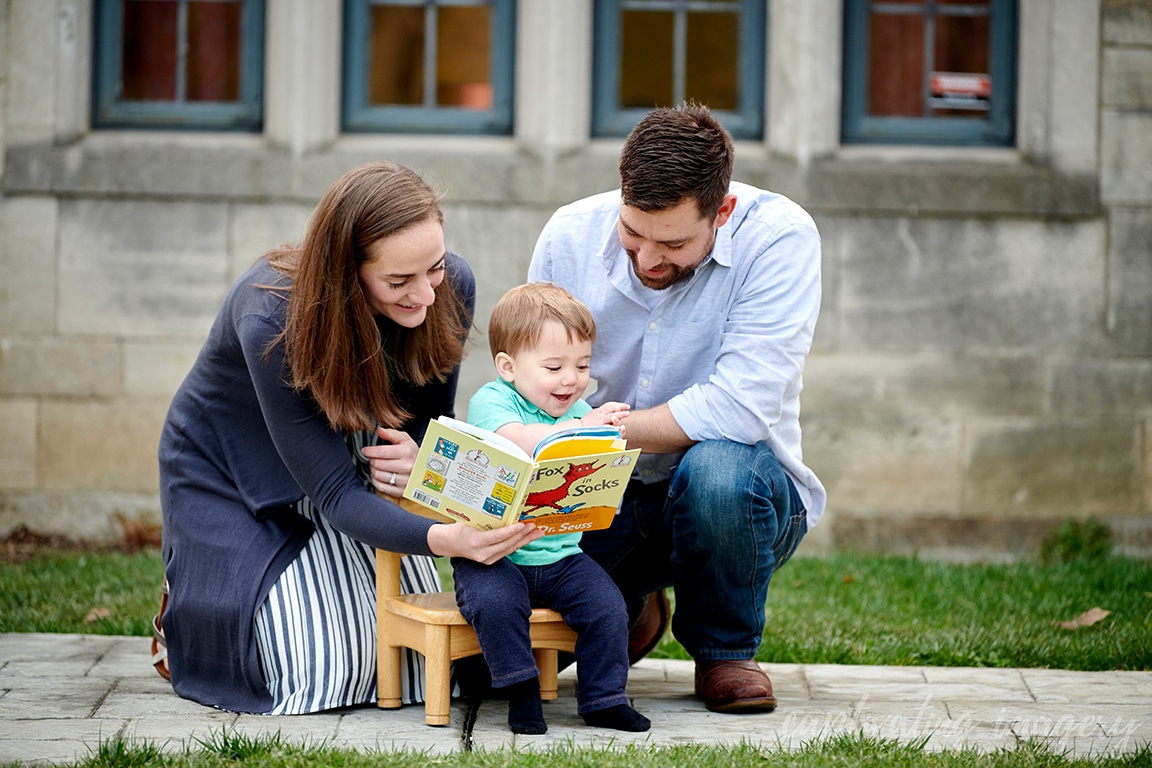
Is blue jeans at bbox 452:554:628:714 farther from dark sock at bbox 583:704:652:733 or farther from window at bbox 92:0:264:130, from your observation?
window at bbox 92:0:264:130

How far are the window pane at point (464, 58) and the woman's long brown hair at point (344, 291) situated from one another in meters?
3.47

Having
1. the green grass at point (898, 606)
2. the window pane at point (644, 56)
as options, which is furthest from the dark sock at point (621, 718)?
the window pane at point (644, 56)

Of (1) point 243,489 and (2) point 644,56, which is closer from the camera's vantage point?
(1) point 243,489

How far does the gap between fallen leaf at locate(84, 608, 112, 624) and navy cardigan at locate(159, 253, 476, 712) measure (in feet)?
3.58

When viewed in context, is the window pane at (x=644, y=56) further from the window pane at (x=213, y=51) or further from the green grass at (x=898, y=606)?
the green grass at (x=898, y=606)

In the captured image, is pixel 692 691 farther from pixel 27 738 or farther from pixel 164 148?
pixel 164 148

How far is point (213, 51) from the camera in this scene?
22.1ft

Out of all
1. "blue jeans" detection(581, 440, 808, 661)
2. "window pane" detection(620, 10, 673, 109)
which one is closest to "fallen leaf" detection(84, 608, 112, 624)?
"blue jeans" detection(581, 440, 808, 661)

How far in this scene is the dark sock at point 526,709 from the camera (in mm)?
3291

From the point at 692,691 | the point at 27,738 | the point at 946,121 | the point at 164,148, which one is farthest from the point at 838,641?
the point at 164,148

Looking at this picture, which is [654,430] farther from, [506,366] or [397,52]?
[397,52]

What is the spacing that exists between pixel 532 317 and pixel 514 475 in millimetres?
499

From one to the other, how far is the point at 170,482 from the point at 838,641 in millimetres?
2233

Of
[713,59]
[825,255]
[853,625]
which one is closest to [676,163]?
[853,625]
